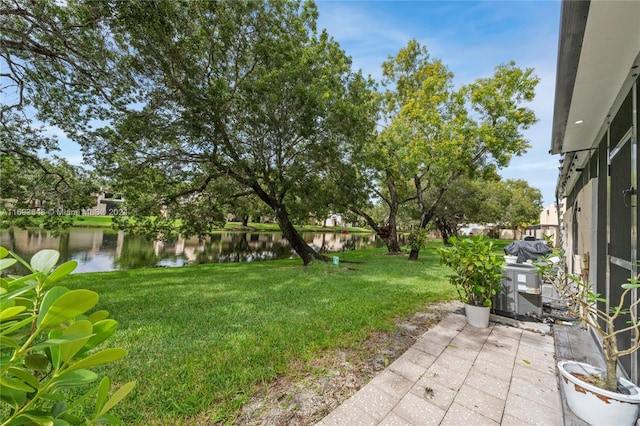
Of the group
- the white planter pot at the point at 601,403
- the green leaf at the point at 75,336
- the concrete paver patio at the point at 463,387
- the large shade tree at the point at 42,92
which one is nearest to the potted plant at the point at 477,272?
the concrete paver patio at the point at 463,387

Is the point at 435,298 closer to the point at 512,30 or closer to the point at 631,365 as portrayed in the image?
the point at 631,365

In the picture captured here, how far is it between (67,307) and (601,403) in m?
2.95

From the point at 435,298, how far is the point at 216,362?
420cm

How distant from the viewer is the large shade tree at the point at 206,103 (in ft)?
19.0

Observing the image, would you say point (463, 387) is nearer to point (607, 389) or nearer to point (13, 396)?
point (607, 389)

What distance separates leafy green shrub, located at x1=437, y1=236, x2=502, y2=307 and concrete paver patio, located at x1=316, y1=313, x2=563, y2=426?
25.6 inches

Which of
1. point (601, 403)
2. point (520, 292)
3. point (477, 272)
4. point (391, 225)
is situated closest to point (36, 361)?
point (601, 403)

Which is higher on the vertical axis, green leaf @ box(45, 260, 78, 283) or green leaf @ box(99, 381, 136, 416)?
green leaf @ box(45, 260, 78, 283)

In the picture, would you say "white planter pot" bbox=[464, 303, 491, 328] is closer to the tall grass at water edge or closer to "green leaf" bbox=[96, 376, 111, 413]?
the tall grass at water edge

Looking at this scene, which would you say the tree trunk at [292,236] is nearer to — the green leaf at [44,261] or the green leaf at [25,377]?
the green leaf at [44,261]

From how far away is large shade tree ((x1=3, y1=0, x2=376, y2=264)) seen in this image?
5789 mm

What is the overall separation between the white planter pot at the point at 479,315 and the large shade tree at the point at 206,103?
19.4 ft

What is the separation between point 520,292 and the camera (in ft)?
12.8

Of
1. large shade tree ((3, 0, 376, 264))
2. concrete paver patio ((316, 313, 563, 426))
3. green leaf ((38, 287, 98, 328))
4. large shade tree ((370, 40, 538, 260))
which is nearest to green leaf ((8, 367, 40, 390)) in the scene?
green leaf ((38, 287, 98, 328))
